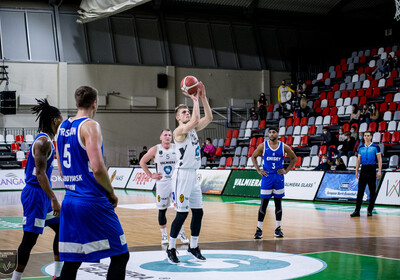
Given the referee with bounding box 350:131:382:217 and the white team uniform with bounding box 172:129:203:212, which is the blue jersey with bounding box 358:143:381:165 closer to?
the referee with bounding box 350:131:382:217

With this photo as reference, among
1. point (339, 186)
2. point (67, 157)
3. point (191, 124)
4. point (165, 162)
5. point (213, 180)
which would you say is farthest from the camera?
point (213, 180)

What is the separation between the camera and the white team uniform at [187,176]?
7.76 metres

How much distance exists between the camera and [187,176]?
25.6 feet

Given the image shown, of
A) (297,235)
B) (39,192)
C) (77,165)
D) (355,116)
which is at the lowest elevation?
(297,235)

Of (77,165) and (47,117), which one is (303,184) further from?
(77,165)

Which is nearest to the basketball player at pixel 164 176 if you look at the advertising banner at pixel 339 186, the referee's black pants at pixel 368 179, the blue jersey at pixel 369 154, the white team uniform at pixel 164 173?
the white team uniform at pixel 164 173

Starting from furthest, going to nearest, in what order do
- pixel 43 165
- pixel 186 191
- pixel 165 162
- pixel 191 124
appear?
pixel 165 162 < pixel 186 191 < pixel 191 124 < pixel 43 165

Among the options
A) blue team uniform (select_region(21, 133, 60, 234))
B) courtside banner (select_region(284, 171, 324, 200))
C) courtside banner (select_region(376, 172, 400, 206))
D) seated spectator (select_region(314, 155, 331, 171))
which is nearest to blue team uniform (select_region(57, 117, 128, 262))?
blue team uniform (select_region(21, 133, 60, 234))

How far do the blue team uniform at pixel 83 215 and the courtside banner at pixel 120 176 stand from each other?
21.6 metres

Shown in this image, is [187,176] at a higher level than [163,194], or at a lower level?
higher

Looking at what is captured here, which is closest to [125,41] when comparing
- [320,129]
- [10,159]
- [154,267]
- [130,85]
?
[130,85]

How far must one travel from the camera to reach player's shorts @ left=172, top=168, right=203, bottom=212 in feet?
25.4

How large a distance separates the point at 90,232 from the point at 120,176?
22415 mm

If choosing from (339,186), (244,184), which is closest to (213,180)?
(244,184)
